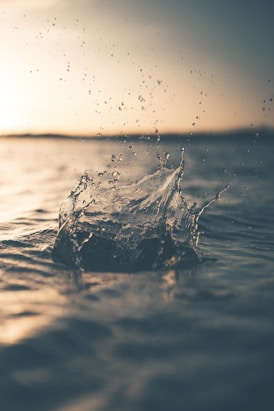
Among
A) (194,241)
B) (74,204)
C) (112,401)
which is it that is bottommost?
(112,401)

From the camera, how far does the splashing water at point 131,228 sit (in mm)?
6914

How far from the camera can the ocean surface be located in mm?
3508

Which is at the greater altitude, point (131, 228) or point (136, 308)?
point (131, 228)

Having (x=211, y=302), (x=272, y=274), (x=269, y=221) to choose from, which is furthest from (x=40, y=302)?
(x=269, y=221)

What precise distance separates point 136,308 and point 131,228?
2.65 m

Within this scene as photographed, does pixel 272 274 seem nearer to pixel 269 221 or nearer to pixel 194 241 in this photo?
pixel 194 241

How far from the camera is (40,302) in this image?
5.27 m

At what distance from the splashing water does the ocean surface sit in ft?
0.07

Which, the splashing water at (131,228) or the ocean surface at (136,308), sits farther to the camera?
the splashing water at (131,228)

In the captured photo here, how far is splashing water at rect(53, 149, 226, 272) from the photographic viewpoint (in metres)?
6.91

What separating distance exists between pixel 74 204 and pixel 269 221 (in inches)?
198

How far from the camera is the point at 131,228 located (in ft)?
25.2

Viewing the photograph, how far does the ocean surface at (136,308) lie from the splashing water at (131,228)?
2cm

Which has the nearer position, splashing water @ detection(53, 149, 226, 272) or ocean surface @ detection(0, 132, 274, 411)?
ocean surface @ detection(0, 132, 274, 411)
